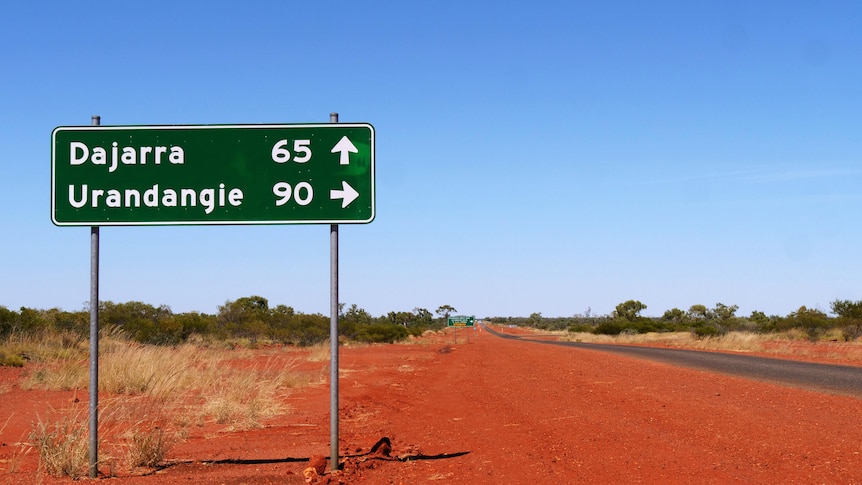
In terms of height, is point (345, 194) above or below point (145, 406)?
above

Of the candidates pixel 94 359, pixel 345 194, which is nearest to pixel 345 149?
pixel 345 194

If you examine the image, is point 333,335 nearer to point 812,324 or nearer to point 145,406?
point 145,406

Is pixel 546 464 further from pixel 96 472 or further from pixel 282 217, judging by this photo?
pixel 96 472

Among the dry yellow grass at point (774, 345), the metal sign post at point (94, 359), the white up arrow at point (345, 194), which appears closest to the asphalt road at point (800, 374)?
the dry yellow grass at point (774, 345)

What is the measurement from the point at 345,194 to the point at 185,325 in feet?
130

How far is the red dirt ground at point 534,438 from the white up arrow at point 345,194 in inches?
104

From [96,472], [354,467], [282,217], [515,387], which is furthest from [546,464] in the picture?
[515,387]

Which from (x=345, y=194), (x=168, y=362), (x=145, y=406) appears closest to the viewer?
(x=345, y=194)

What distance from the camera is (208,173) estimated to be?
7840mm

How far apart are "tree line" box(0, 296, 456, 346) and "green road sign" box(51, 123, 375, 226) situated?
2456 centimetres

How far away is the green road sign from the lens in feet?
25.3

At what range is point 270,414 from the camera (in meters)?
12.8

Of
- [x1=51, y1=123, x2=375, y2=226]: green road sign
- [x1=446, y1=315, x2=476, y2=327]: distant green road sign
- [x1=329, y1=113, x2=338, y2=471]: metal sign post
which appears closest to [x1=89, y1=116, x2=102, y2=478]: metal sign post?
[x1=51, y1=123, x2=375, y2=226]: green road sign

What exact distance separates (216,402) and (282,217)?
5.81m
